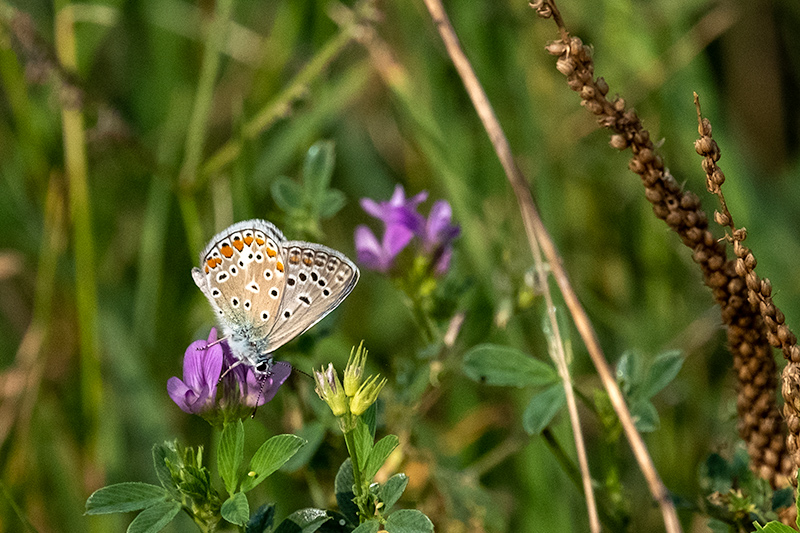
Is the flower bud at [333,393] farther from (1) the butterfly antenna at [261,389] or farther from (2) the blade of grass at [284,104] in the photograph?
(2) the blade of grass at [284,104]

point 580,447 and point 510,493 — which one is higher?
point 580,447

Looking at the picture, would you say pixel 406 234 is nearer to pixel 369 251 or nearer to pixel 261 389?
pixel 369 251

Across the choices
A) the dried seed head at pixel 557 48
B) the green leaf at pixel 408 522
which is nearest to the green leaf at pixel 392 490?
the green leaf at pixel 408 522

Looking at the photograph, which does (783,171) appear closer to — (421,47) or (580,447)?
(421,47)

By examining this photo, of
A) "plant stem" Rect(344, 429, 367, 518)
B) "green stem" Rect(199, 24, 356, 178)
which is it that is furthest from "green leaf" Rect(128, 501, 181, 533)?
"green stem" Rect(199, 24, 356, 178)

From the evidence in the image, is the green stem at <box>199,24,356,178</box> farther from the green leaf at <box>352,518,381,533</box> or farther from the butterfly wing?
the green leaf at <box>352,518,381,533</box>

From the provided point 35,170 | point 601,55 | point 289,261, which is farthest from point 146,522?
point 601,55
